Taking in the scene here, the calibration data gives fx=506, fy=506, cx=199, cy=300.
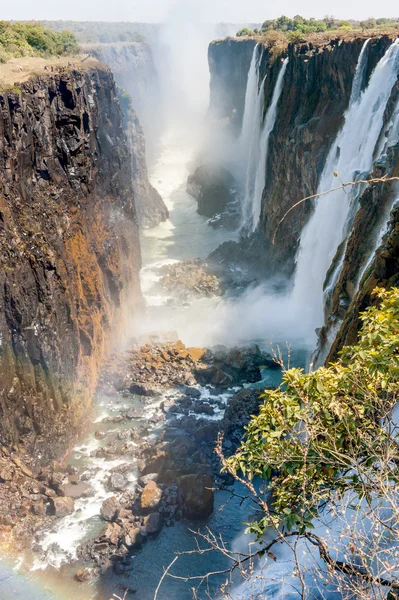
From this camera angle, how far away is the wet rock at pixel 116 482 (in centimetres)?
2056

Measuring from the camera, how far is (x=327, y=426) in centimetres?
719

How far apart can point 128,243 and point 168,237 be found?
1814 cm

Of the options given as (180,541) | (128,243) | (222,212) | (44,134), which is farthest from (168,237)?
(180,541)

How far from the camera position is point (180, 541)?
18.2 meters

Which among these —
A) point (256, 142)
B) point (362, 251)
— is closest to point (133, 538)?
point (362, 251)

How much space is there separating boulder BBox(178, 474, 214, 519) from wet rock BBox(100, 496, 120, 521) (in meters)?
2.64

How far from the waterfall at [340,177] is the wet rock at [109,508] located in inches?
581

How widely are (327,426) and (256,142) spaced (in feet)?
140

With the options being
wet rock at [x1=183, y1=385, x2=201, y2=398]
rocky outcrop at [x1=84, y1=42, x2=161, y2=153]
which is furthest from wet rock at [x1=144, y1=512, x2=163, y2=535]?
rocky outcrop at [x1=84, y1=42, x2=161, y2=153]

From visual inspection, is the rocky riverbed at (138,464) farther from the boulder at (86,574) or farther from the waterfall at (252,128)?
the waterfall at (252,128)

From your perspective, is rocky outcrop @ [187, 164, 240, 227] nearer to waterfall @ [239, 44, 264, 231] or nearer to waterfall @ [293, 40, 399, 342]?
waterfall @ [239, 44, 264, 231]

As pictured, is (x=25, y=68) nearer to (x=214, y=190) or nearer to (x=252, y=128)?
(x=252, y=128)

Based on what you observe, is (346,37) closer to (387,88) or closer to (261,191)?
(387,88)

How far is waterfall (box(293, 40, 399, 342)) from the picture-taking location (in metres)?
24.2
